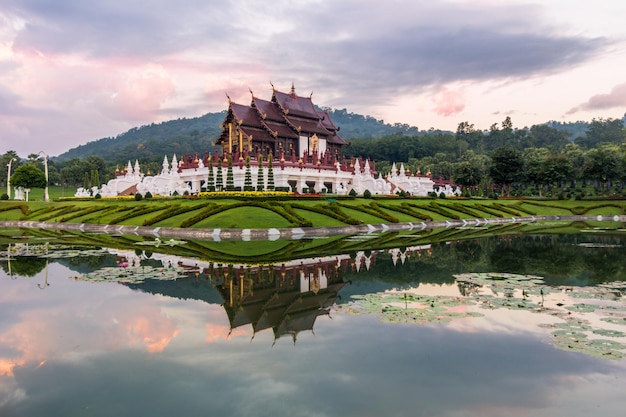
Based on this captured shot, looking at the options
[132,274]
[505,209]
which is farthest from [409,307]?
[505,209]

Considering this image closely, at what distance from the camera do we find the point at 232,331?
468 inches

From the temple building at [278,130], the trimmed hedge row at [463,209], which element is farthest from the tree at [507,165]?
the trimmed hedge row at [463,209]

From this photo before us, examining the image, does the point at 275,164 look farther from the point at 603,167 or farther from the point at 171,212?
the point at 603,167

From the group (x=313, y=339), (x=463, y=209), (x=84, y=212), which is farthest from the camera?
(x=463, y=209)

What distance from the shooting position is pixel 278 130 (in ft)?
219

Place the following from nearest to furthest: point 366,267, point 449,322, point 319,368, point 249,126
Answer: point 319,368
point 449,322
point 366,267
point 249,126

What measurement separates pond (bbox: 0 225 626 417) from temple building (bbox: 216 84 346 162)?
43189mm

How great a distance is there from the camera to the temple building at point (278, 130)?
211 feet

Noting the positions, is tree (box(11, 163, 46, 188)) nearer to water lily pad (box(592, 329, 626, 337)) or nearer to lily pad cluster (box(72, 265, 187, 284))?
lily pad cluster (box(72, 265, 187, 284))

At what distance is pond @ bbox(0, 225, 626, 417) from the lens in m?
8.16

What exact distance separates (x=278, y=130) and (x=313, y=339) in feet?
188

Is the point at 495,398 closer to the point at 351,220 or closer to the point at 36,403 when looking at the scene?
the point at 36,403

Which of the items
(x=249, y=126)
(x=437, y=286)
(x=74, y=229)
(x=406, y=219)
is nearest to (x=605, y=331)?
(x=437, y=286)

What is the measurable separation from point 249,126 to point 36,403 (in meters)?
58.7
